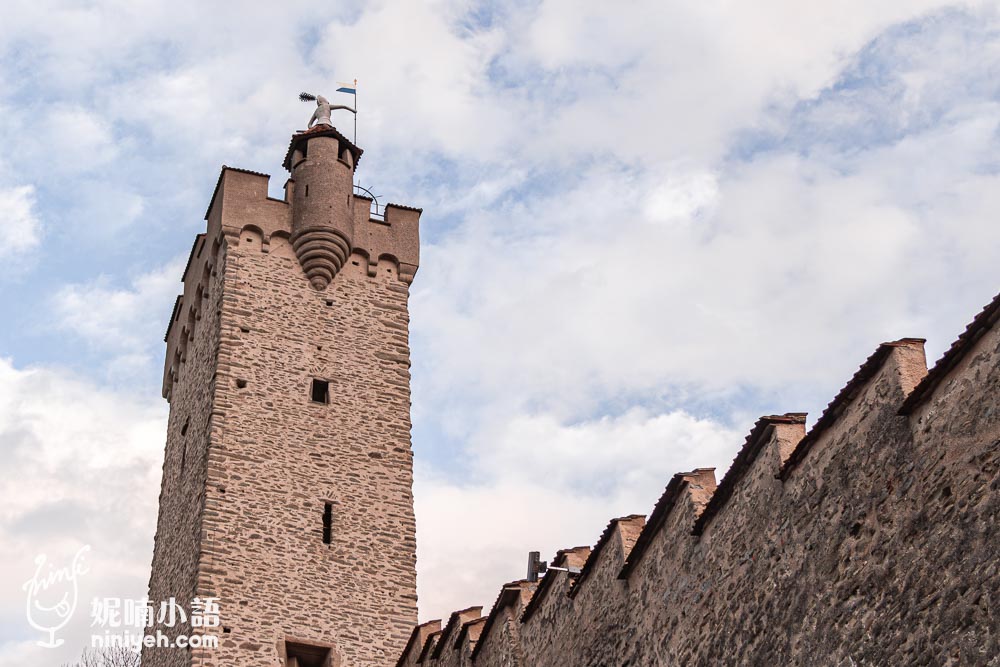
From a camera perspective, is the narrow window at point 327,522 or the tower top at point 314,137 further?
the tower top at point 314,137

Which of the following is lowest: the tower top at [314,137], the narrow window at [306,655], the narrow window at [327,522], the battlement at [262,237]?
the narrow window at [306,655]

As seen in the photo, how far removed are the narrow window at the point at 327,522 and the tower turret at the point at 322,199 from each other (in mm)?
3348

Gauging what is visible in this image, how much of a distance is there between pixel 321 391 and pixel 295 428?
2.57 ft

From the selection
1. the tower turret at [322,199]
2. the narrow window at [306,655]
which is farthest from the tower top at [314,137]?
the narrow window at [306,655]

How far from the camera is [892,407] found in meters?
6.86

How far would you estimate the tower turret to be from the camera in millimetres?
19016

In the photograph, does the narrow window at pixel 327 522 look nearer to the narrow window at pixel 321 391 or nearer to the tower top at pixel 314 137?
the narrow window at pixel 321 391

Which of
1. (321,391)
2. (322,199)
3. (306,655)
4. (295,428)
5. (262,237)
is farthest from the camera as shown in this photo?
(322,199)

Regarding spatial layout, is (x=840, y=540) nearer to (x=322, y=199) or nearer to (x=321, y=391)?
(x=321, y=391)

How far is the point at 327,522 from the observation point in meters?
17.0

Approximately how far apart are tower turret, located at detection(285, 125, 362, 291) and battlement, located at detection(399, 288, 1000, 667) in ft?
33.7

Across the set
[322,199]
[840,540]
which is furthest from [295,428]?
[840,540]

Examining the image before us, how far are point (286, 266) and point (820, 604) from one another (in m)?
13.0

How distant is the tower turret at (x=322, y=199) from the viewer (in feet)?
62.4
